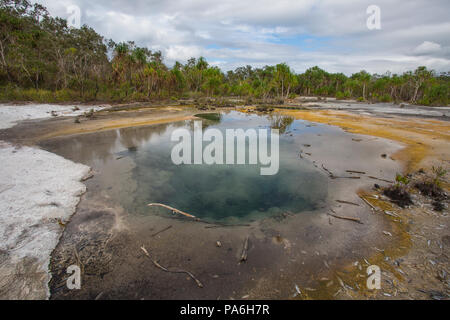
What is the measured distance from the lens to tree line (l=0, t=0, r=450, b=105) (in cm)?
3388

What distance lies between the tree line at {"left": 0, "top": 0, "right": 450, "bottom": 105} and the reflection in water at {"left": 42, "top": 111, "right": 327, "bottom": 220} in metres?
28.2

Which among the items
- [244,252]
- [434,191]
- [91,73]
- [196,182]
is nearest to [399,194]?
[434,191]

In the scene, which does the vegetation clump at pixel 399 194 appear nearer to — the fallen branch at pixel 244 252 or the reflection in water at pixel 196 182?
the reflection in water at pixel 196 182

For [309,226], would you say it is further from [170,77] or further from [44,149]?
[170,77]

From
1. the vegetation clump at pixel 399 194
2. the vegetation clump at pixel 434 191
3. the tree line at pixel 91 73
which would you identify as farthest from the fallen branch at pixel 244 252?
the tree line at pixel 91 73

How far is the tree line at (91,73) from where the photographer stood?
111 ft

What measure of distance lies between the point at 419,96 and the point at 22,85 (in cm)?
9801

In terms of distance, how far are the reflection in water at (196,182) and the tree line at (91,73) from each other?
2821cm

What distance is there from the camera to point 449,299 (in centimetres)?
397

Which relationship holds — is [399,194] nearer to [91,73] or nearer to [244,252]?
[244,252]

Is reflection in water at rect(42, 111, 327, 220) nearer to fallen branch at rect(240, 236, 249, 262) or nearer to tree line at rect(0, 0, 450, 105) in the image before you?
fallen branch at rect(240, 236, 249, 262)

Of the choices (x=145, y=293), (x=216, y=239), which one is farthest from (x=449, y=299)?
(x=145, y=293)

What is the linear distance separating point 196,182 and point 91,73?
51.8 meters

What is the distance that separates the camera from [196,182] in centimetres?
977
